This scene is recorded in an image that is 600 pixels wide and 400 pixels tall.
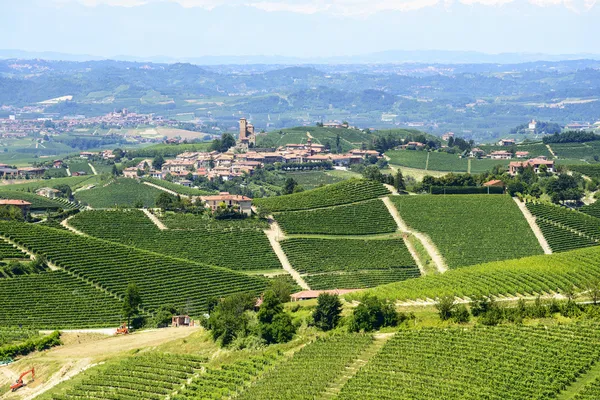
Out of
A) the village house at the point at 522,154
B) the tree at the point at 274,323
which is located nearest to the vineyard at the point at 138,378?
the tree at the point at 274,323

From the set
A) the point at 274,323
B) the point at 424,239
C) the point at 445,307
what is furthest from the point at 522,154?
the point at 274,323

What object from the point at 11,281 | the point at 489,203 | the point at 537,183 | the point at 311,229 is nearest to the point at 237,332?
the point at 11,281

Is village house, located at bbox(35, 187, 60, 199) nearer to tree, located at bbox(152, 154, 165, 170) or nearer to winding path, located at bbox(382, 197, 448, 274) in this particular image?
tree, located at bbox(152, 154, 165, 170)

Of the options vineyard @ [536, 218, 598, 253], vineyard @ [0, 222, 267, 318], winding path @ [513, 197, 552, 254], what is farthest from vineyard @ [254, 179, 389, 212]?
vineyard @ [536, 218, 598, 253]

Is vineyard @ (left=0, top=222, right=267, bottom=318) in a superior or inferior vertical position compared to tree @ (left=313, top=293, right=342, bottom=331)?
inferior

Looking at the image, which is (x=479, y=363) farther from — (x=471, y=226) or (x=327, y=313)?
(x=471, y=226)

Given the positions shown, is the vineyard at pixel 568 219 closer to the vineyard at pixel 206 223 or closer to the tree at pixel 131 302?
the vineyard at pixel 206 223
